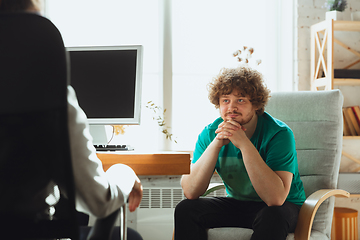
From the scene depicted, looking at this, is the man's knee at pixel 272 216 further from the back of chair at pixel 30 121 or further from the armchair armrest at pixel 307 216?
the back of chair at pixel 30 121

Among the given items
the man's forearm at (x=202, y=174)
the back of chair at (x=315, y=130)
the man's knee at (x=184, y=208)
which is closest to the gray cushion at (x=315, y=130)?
the back of chair at (x=315, y=130)

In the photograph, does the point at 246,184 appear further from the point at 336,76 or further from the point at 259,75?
the point at 336,76

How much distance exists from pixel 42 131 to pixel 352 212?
2308 mm

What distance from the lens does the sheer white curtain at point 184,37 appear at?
100 inches

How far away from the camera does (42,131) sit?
461mm

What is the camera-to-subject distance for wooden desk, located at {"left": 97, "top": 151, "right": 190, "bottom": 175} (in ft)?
3.57

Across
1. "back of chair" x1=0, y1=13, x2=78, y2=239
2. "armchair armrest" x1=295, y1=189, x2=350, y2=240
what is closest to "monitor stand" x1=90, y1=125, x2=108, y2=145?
"armchair armrest" x1=295, y1=189, x2=350, y2=240

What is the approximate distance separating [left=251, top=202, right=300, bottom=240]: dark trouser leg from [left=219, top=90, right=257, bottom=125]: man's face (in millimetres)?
404

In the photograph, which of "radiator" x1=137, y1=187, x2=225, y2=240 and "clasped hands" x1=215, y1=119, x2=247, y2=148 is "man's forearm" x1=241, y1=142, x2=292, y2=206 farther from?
"radiator" x1=137, y1=187, x2=225, y2=240

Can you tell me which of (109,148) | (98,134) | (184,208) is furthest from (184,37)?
(184,208)

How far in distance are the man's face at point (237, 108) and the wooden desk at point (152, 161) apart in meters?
0.39

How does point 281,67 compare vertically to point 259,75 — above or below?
above

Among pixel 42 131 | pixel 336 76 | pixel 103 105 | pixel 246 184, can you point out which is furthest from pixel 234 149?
pixel 336 76

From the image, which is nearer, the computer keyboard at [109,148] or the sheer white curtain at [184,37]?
the computer keyboard at [109,148]
